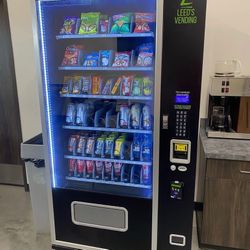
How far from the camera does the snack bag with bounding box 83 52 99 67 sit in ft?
5.98

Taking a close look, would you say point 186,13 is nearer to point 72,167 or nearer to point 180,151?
point 180,151

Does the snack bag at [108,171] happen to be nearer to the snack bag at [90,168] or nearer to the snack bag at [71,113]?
the snack bag at [90,168]

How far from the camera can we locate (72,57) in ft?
6.12

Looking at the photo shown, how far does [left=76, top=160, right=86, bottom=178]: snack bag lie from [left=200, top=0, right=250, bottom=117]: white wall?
1436mm

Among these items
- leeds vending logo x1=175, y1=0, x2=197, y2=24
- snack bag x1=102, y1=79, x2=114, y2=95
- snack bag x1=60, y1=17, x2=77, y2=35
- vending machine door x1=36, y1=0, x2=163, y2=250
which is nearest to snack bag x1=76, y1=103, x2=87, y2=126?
vending machine door x1=36, y1=0, x2=163, y2=250

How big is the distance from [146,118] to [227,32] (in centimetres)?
119

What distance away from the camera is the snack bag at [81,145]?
A: 1.99m

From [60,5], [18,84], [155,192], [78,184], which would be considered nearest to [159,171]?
[155,192]

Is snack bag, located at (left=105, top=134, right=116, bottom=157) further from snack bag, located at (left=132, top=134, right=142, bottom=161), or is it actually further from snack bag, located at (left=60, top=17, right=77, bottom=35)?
snack bag, located at (left=60, top=17, right=77, bottom=35)

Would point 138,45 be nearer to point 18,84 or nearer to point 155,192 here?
point 155,192

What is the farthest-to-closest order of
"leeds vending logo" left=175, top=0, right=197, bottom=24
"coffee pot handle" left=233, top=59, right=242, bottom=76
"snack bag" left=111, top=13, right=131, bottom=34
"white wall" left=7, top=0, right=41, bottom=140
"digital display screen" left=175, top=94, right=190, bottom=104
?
"white wall" left=7, top=0, right=41, bottom=140
"coffee pot handle" left=233, top=59, right=242, bottom=76
"snack bag" left=111, top=13, right=131, bottom=34
"digital display screen" left=175, top=94, right=190, bottom=104
"leeds vending logo" left=175, top=0, right=197, bottom=24

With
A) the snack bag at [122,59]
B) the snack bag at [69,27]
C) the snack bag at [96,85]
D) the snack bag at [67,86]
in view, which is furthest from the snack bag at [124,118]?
the snack bag at [69,27]

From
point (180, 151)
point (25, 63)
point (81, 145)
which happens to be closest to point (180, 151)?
point (180, 151)

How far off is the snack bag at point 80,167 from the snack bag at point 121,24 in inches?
40.2
